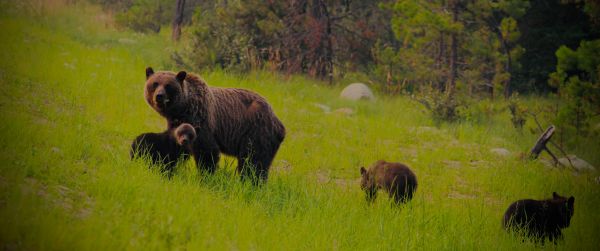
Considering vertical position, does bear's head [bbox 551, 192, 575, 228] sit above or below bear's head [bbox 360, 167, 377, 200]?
above

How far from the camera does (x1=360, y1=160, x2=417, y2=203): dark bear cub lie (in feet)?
24.1

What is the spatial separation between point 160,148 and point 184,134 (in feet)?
1.91

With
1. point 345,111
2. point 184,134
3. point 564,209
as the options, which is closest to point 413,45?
point 345,111

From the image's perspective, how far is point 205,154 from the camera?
260 inches

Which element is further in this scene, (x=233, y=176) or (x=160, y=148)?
(x=233, y=176)

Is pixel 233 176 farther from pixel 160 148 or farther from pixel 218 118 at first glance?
pixel 160 148

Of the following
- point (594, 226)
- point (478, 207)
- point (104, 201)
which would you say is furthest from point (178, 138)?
point (594, 226)

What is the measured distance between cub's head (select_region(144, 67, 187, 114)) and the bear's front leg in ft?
1.63

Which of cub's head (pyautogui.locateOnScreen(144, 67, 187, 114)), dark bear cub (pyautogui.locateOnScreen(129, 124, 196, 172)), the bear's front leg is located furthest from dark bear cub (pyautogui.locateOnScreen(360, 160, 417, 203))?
cub's head (pyautogui.locateOnScreen(144, 67, 187, 114))

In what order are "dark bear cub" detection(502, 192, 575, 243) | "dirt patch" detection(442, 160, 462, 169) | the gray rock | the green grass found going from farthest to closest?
the gray rock → "dirt patch" detection(442, 160, 462, 169) → "dark bear cub" detection(502, 192, 575, 243) → the green grass

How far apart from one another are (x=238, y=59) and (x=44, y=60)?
5340 mm

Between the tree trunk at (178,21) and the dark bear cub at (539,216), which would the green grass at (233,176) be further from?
the tree trunk at (178,21)

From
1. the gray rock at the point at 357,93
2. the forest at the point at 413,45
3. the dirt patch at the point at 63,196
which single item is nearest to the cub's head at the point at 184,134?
the dirt patch at the point at 63,196

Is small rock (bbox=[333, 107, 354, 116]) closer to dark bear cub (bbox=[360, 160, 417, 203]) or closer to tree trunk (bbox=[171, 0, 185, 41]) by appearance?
dark bear cub (bbox=[360, 160, 417, 203])
